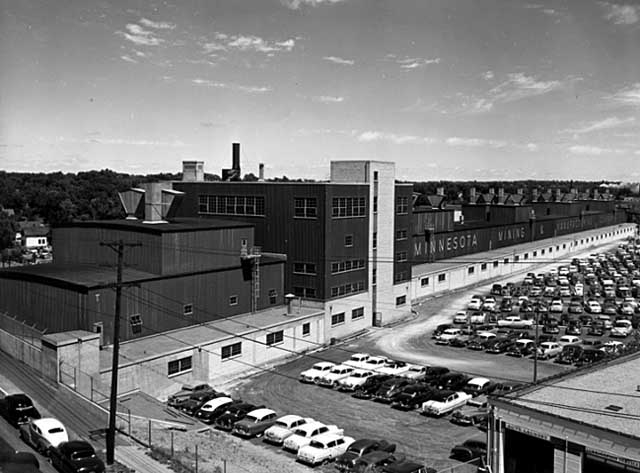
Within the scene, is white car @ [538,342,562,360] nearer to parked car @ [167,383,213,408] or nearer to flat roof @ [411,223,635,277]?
flat roof @ [411,223,635,277]

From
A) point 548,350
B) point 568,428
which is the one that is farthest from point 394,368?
point 568,428

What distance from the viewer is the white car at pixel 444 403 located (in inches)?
910

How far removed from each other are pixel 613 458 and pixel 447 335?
2088 centimetres

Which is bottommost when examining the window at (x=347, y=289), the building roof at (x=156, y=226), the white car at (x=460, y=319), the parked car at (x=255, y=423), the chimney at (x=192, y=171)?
the parked car at (x=255, y=423)

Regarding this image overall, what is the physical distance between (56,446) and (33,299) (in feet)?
41.0

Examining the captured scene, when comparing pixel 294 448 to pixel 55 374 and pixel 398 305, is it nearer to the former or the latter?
pixel 55 374

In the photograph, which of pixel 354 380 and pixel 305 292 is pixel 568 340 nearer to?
pixel 354 380

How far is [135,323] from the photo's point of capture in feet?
88.0

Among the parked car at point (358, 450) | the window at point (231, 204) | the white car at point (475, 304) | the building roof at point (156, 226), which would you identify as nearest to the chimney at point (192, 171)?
the window at point (231, 204)

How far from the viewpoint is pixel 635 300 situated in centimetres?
4712

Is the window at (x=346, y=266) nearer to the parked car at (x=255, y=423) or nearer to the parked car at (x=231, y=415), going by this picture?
the parked car at (x=231, y=415)

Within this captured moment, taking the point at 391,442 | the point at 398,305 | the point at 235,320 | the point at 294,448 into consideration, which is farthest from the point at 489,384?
the point at 398,305

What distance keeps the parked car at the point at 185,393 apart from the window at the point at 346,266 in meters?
11.6

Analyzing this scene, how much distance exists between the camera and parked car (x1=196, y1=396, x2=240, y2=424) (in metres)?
22.4
